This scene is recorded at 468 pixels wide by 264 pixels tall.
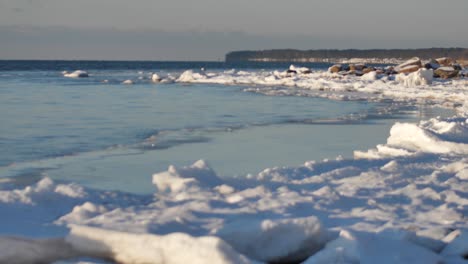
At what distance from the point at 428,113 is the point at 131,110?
→ 5.98m

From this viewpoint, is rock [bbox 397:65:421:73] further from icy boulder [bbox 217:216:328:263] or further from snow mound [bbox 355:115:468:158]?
icy boulder [bbox 217:216:328:263]

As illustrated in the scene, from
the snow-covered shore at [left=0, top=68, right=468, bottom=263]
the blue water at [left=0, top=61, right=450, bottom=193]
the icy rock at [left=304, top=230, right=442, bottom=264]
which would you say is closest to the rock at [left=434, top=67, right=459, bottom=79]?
the blue water at [left=0, top=61, right=450, bottom=193]

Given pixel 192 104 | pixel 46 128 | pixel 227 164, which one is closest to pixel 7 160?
pixel 227 164

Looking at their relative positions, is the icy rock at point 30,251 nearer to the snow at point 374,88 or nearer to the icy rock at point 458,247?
the icy rock at point 458,247

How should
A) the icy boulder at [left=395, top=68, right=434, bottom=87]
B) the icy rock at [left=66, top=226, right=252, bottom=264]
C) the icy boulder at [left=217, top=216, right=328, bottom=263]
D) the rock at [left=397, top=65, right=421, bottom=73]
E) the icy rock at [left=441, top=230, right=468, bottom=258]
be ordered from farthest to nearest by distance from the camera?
the rock at [left=397, top=65, right=421, bottom=73], the icy boulder at [left=395, top=68, right=434, bottom=87], the icy rock at [left=441, top=230, right=468, bottom=258], the icy boulder at [left=217, top=216, right=328, bottom=263], the icy rock at [left=66, top=226, right=252, bottom=264]

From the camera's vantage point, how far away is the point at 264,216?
363 centimetres

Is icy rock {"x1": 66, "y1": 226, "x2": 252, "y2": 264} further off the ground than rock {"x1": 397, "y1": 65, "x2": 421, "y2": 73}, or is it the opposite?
icy rock {"x1": 66, "y1": 226, "x2": 252, "y2": 264}

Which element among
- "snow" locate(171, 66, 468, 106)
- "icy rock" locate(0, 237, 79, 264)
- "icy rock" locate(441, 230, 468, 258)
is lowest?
"snow" locate(171, 66, 468, 106)

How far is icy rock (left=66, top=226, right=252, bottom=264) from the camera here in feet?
8.61

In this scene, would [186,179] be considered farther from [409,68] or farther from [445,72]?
[409,68]

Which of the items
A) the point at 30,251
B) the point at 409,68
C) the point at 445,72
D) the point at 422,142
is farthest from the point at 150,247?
the point at 409,68

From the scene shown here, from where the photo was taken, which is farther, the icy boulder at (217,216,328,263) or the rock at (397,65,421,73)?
the rock at (397,65,421,73)

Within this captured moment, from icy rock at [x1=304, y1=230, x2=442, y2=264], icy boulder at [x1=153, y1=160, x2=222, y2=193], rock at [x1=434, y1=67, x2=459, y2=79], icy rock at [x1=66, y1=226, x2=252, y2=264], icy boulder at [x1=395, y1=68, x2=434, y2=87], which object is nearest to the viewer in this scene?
icy rock at [x1=66, y1=226, x2=252, y2=264]

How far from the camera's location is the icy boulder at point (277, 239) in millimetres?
2936
